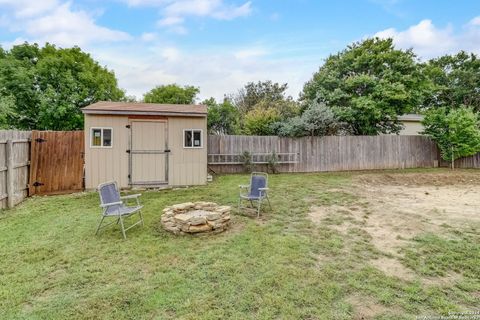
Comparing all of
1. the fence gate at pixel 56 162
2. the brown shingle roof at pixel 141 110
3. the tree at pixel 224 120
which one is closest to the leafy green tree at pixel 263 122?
the brown shingle roof at pixel 141 110

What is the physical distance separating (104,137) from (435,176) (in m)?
11.7

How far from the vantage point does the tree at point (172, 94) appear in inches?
806

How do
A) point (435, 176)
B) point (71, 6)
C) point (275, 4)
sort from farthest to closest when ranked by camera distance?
point (435, 176) → point (275, 4) → point (71, 6)

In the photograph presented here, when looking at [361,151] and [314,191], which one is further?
[361,151]

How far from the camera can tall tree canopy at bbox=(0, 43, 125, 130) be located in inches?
555

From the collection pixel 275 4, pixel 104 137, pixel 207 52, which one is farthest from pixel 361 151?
pixel 104 137

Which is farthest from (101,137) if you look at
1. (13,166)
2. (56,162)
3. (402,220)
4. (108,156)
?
(402,220)

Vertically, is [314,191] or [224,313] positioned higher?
[314,191]

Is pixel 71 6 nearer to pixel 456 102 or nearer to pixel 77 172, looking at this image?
pixel 77 172

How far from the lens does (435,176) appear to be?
35.0 feet

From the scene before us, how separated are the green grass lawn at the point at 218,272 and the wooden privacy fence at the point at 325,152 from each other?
255 inches

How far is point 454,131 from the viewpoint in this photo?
40.6 ft

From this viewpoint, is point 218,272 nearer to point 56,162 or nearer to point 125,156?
point 125,156

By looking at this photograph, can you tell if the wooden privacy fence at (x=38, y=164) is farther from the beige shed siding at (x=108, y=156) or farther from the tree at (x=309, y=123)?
the tree at (x=309, y=123)
